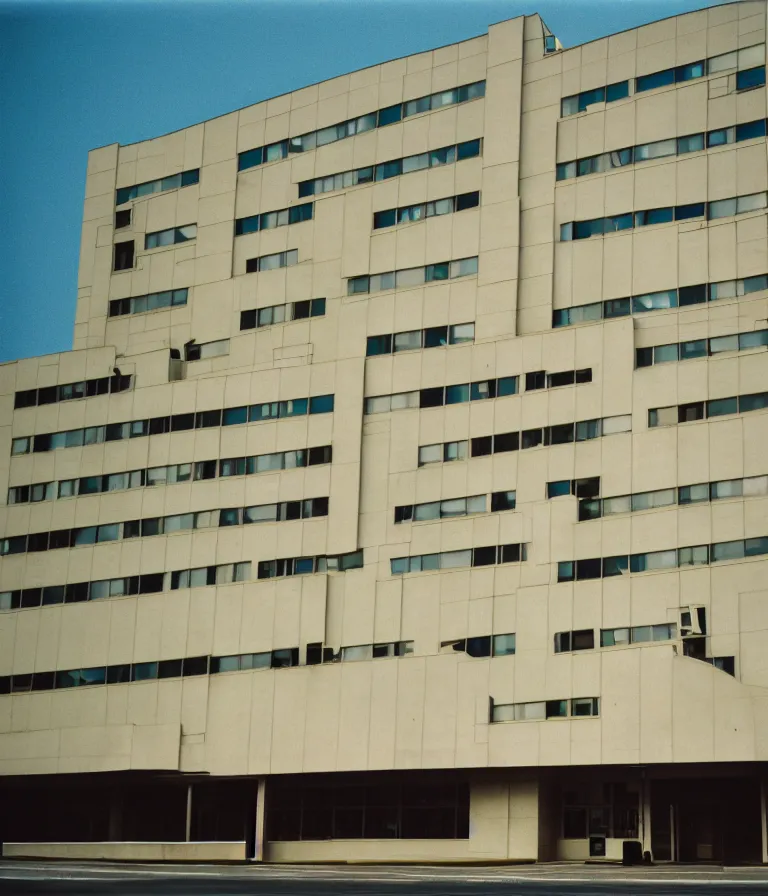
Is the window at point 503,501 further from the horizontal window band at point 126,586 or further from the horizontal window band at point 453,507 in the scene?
the horizontal window band at point 126,586

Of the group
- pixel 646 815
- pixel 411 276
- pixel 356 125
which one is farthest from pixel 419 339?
pixel 646 815

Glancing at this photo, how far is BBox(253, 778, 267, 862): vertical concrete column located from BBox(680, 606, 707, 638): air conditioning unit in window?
70.2 ft

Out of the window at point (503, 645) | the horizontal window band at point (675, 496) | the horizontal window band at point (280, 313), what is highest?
the horizontal window band at point (280, 313)

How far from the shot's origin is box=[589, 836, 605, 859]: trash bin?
63906 millimetres

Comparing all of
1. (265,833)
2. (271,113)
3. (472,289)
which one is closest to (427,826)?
(265,833)

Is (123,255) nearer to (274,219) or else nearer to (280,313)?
(274,219)

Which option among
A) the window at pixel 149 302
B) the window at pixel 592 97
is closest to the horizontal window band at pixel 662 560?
the window at pixel 592 97

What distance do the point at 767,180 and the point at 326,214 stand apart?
72.2 ft

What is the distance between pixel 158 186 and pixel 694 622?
39.4 m

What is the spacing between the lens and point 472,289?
70.7 m

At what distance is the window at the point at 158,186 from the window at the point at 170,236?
2.42 m

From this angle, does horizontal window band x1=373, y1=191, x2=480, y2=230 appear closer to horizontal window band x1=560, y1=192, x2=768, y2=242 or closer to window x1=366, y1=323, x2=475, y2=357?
horizontal window band x1=560, y1=192, x2=768, y2=242

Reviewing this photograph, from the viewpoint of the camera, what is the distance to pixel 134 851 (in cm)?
7000

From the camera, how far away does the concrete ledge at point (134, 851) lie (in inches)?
2687
